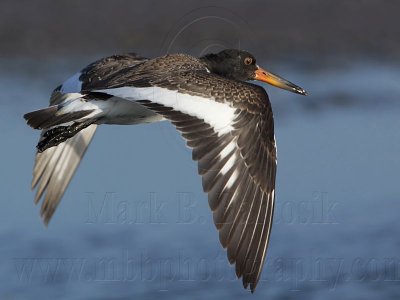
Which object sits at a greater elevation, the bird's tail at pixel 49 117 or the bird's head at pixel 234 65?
the bird's head at pixel 234 65

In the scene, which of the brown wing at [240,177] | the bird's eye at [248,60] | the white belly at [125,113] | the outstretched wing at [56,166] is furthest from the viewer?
the outstretched wing at [56,166]

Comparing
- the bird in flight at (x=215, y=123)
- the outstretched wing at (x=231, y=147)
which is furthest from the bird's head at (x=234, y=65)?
the outstretched wing at (x=231, y=147)

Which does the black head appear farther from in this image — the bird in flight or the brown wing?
the brown wing

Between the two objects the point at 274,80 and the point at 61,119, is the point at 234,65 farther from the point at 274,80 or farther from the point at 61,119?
the point at 61,119

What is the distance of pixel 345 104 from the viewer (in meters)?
21.1

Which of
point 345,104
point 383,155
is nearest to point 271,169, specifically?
point 383,155

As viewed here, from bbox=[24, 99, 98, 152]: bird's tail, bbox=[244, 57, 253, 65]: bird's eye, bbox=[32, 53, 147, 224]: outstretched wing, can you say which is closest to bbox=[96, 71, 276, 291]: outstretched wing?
bbox=[24, 99, 98, 152]: bird's tail

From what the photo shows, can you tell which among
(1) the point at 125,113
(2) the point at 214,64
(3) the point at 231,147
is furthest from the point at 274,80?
(3) the point at 231,147

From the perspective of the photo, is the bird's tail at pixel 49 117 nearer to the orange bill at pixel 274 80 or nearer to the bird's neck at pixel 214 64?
the bird's neck at pixel 214 64

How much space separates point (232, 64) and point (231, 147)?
8.23ft

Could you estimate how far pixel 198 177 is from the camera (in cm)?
1839

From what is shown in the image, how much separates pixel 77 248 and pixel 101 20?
6021 mm

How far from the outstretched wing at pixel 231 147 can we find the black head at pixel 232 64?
168 centimetres

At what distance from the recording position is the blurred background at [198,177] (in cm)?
1670
